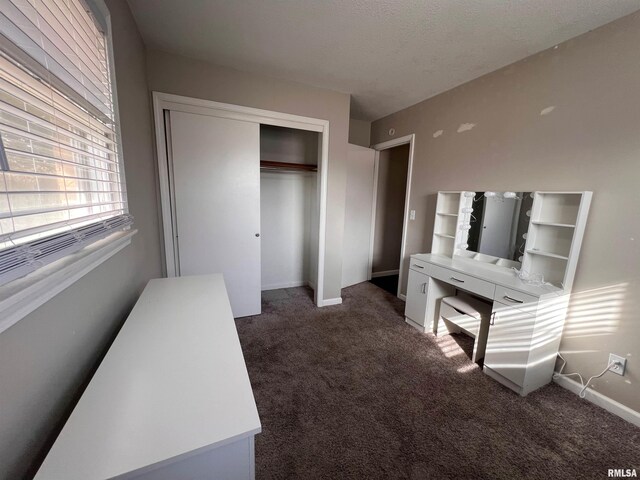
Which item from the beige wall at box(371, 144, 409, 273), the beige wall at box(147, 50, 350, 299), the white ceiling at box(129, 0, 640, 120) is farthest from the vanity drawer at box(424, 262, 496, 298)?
the white ceiling at box(129, 0, 640, 120)

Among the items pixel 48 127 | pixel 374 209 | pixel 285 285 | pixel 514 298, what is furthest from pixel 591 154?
pixel 285 285

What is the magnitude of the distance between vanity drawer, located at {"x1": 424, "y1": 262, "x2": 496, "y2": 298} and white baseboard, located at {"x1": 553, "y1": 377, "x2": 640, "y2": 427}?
79 cm

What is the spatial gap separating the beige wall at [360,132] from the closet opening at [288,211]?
0.80m

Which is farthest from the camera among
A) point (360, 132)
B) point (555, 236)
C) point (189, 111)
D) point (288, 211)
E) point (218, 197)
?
point (360, 132)

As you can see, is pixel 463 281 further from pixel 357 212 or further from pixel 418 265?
pixel 357 212

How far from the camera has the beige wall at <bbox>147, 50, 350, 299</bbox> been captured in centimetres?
213

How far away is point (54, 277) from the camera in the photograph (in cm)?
65

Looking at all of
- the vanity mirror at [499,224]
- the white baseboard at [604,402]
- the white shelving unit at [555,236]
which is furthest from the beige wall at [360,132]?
the white baseboard at [604,402]

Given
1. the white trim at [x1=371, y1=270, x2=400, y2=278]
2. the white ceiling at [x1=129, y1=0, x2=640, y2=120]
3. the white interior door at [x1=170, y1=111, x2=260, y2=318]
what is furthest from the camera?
the white trim at [x1=371, y1=270, x2=400, y2=278]

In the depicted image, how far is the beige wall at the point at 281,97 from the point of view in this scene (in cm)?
213

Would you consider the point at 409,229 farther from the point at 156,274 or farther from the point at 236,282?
the point at 156,274

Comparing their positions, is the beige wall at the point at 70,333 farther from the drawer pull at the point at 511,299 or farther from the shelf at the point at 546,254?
the shelf at the point at 546,254

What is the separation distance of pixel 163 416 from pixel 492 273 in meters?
2.34

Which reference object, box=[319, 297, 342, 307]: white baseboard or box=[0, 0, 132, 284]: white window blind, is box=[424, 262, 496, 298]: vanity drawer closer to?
box=[319, 297, 342, 307]: white baseboard
